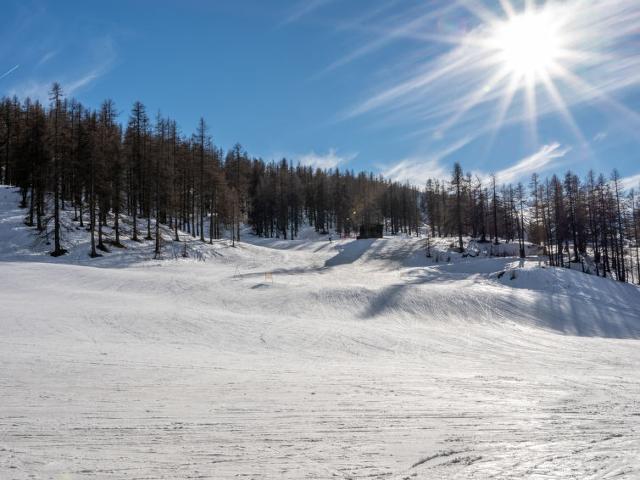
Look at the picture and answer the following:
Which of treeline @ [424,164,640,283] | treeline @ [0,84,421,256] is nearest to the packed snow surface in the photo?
treeline @ [0,84,421,256]

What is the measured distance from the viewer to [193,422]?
21.1ft

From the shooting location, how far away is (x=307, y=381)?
931 centimetres

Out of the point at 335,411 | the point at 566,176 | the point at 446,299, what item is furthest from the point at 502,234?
the point at 335,411

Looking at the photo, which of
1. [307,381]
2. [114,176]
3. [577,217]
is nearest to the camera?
[307,381]

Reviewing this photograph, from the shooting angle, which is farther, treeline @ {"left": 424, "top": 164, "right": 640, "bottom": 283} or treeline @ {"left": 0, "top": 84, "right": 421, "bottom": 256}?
treeline @ {"left": 424, "top": 164, "right": 640, "bottom": 283}

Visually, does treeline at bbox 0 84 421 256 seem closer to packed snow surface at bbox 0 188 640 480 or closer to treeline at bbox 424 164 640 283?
packed snow surface at bbox 0 188 640 480

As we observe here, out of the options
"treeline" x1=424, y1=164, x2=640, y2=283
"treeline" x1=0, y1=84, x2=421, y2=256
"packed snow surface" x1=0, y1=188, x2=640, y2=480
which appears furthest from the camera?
"treeline" x1=424, y1=164, x2=640, y2=283

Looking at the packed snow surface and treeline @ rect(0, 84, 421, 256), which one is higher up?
treeline @ rect(0, 84, 421, 256)

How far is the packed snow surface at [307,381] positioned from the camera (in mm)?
5188

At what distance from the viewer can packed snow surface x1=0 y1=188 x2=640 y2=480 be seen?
17.0 ft

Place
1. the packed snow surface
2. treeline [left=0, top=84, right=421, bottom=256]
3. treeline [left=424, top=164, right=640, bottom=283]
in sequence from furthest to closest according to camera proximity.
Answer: treeline [left=424, top=164, right=640, bottom=283]
treeline [left=0, top=84, right=421, bottom=256]
the packed snow surface

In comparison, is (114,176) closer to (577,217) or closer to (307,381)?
(307,381)

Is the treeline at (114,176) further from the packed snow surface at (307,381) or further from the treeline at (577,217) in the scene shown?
the treeline at (577,217)

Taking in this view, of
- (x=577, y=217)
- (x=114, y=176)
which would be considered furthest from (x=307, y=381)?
(x=577, y=217)
